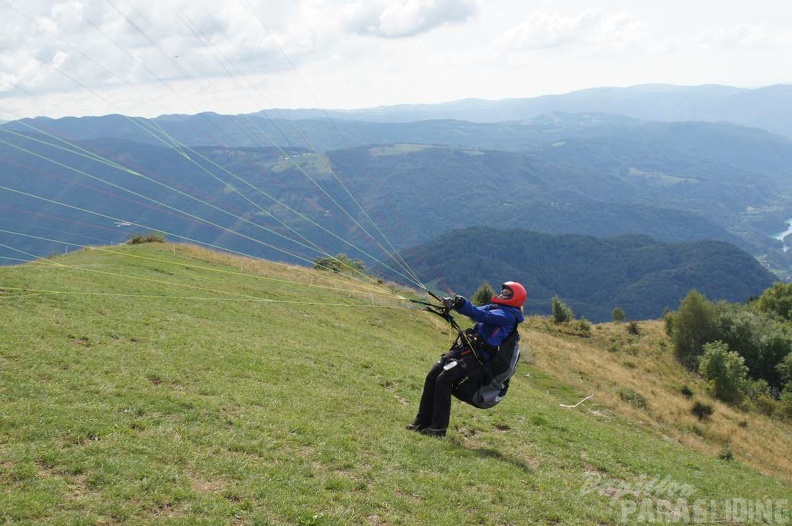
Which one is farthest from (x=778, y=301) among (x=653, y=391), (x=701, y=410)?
(x=701, y=410)

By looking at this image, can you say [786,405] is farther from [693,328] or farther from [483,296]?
[483,296]

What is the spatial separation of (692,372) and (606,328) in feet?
28.8

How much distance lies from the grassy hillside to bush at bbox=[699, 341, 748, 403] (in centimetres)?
1655

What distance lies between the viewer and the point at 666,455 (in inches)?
589

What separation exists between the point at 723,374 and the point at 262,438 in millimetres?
38390

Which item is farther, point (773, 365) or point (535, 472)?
point (773, 365)

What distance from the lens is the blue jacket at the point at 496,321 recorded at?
10125 millimetres

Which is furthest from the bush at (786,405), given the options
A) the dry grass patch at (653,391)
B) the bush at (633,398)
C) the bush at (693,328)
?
the bush at (633,398)

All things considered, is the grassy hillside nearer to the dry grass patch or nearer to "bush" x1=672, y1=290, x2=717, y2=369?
the dry grass patch

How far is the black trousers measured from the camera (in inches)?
419

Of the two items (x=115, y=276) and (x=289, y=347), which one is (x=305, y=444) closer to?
(x=289, y=347)

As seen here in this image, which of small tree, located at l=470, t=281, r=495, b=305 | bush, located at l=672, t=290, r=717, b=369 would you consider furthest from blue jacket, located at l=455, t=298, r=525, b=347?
bush, located at l=672, t=290, r=717, b=369

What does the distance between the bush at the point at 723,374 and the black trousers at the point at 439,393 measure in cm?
3458

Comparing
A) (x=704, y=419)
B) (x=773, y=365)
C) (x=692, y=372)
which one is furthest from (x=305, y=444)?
(x=773, y=365)
